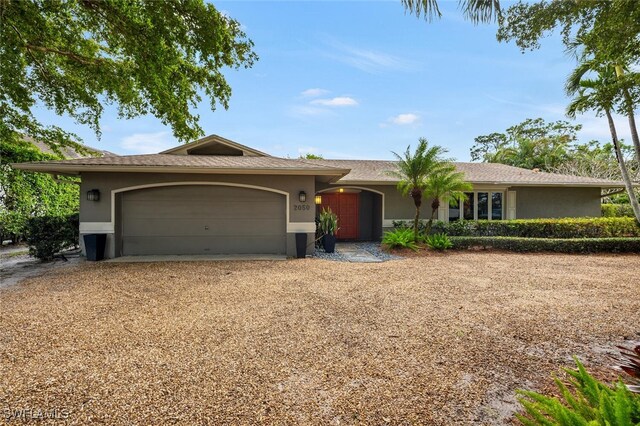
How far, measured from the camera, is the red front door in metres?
13.7

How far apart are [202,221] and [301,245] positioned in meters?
3.18

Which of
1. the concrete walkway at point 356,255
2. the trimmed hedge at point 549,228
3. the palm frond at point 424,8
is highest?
the palm frond at point 424,8

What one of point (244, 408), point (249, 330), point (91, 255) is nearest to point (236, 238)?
point (91, 255)

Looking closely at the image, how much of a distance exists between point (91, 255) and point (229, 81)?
653 cm

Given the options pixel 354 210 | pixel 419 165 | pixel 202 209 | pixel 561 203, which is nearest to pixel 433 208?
pixel 419 165

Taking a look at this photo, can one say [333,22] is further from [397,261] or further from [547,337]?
[547,337]

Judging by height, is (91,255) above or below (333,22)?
below

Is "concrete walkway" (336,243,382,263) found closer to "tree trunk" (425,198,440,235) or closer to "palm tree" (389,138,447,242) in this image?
"palm tree" (389,138,447,242)

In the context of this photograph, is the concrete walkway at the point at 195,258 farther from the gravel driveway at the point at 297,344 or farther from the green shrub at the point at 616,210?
the green shrub at the point at 616,210

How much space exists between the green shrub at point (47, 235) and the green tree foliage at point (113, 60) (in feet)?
12.2

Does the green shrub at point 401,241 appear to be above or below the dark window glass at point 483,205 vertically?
below

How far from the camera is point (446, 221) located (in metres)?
13.3

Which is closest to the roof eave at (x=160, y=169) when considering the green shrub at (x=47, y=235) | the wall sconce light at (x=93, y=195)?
the wall sconce light at (x=93, y=195)

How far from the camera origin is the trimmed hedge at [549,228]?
1155 centimetres
